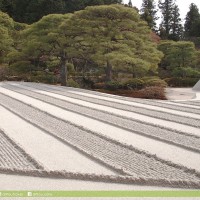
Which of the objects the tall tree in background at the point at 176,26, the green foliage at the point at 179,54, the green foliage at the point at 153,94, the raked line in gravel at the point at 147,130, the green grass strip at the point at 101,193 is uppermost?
the tall tree in background at the point at 176,26

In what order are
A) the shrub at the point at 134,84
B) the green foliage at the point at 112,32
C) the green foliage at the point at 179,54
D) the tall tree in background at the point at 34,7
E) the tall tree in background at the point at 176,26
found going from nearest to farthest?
the green foliage at the point at 112,32 → the shrub at the point at 134,84 → the green foliage at the point at 179,54 → the tall tree in background at the point at 34,7 → the tall tree in background at the point at 176,26

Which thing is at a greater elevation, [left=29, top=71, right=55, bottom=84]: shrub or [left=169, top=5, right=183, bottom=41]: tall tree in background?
[left=169, top=5, right=183, bottom=41]: tall tree in background

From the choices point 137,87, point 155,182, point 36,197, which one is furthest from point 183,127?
point 137,87

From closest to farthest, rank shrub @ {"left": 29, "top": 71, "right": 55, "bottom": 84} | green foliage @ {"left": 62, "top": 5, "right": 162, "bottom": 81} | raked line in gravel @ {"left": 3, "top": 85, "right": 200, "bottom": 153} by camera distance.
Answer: raked line in gravel @ {"left": 3, "top": 85, "right": 200, "bottom": 153} < green foliage @ {"left": 62, "top": 5, "right": 162, "bottom": 81} < shrub @ {"left": 29, "top": 71, "right": 55, "bottom": 84}

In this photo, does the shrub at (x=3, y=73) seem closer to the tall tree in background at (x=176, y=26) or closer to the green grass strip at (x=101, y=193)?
the green grass strip at (x=101, y=193)

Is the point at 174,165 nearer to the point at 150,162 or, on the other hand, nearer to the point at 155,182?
the point at 150,162

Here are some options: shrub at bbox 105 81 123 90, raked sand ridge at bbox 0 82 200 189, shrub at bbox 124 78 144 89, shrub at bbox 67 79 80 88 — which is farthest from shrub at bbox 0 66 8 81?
raked sand ridge at bbox 0 82 200 189

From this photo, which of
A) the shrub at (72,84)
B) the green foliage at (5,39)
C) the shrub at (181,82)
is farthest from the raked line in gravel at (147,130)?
the green foliage at (5,39)

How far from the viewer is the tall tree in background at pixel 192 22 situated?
41375 mm

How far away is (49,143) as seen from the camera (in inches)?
224

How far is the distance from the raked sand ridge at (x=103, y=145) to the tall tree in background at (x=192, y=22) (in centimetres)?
3440

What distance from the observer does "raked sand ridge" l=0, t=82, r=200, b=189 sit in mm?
4213

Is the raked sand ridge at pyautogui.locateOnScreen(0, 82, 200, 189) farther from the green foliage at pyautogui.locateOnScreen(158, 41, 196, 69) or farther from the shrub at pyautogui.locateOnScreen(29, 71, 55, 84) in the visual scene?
the green foliage at pyautogui.locateOnScreen(158, 41, 196, 69)

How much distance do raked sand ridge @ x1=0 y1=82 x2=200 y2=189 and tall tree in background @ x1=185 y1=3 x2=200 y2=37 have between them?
34400 millimetres
